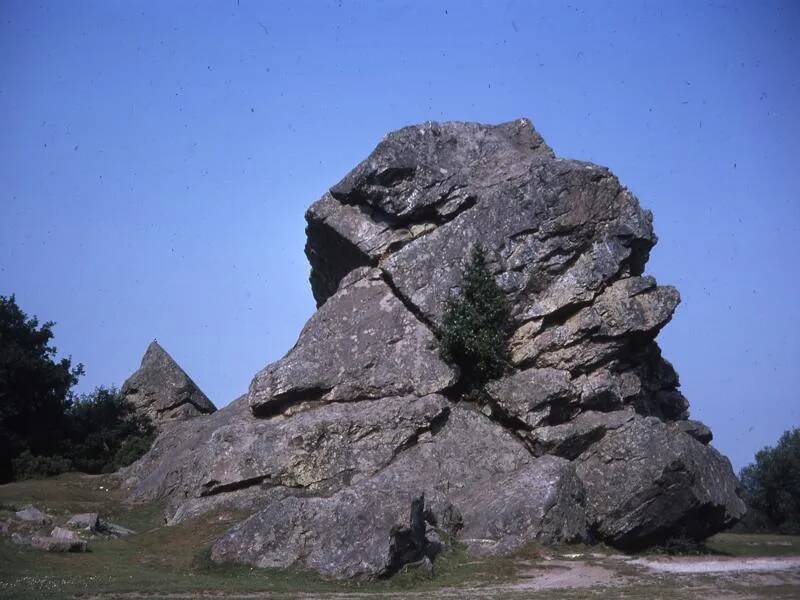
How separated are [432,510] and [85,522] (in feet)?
38.2

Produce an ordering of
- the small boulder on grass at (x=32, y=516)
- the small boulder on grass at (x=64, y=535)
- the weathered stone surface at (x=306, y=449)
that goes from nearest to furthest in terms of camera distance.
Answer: the small boulder on grass at (x=64, y=535) < the small boulder on grass at (x=32, y=516) < the weathered stone surface at (x=306, y=449)

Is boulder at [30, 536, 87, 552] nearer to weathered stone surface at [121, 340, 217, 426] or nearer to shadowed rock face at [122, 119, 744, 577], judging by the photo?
shadowed rock face at [122, 119, 744, 577]

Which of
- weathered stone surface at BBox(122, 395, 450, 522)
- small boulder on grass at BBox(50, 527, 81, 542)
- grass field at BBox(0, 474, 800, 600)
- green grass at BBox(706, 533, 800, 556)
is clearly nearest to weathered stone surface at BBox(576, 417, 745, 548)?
grass field at BBox(0, 474, 800, 600)

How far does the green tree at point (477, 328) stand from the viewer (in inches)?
1419

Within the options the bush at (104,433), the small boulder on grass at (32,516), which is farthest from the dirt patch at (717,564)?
the bush at (104,433)

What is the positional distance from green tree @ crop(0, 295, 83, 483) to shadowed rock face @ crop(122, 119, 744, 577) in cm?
1094

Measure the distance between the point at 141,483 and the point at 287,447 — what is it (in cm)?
926

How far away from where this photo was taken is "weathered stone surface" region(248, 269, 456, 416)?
1415 inches

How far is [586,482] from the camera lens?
3103cm

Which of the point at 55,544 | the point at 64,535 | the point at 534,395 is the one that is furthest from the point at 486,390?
the point at 55,544

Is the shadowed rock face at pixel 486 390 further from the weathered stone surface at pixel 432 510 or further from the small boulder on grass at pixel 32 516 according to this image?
the small boulder on grass at pixel 32 516

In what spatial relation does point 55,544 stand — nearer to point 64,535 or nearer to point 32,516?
point 64,535

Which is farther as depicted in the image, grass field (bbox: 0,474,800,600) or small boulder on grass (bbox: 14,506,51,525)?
small boulder on grass (bbox: 14,506,51,525)

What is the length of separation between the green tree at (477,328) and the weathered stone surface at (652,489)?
238 inches
